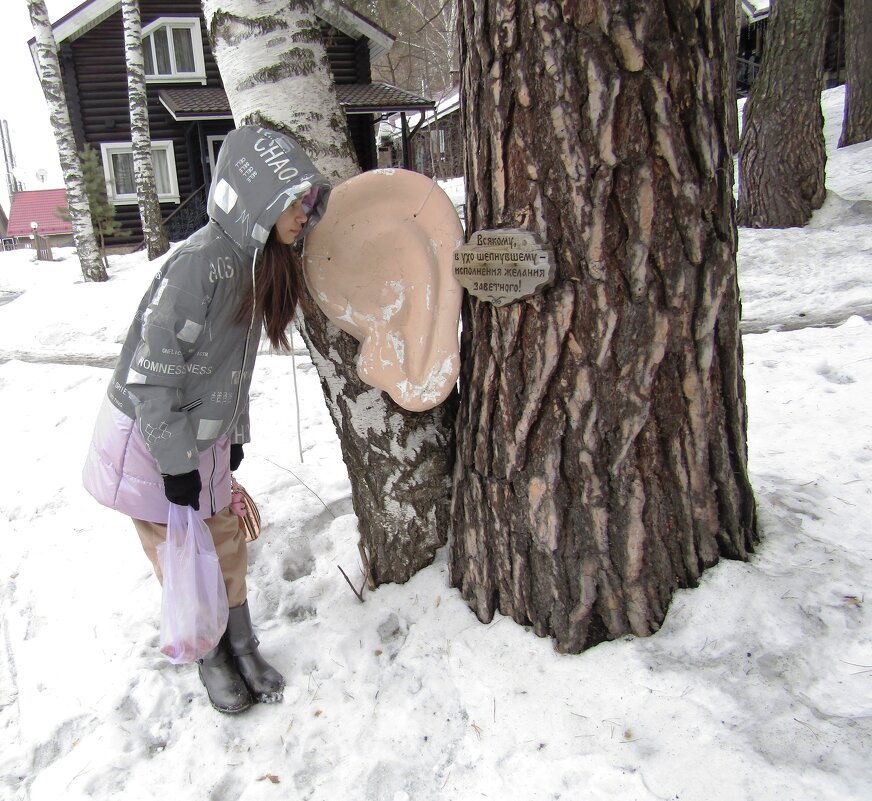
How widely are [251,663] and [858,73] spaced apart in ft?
38.6

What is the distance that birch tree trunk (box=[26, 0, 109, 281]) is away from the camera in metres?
10.9

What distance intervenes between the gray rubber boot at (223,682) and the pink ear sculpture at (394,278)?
1.01 m

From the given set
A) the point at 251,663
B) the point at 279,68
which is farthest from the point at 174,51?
the point at 251,663

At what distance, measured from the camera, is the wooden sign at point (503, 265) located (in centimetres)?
176

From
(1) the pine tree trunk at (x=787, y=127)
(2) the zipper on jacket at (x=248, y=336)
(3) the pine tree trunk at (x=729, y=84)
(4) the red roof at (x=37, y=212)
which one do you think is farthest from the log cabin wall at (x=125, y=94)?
(4) the red roof at (x=37, y=212)

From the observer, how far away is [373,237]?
6.66ft

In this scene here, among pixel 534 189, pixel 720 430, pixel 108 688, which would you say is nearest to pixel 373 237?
pixel 534 189

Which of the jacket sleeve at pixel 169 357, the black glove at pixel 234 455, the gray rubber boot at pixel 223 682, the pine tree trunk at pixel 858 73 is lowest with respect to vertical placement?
the gray rubber boot at pixel 223 682

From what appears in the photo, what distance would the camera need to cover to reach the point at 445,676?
2.03m

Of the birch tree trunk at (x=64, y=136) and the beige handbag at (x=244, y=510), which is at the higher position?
the birch tree trunk at (x=64, y=136)

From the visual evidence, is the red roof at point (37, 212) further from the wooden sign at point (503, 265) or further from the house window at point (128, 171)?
the wooden sign at point (503, 265)

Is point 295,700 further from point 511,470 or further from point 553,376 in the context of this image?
point 553,376

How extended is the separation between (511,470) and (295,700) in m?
1.01

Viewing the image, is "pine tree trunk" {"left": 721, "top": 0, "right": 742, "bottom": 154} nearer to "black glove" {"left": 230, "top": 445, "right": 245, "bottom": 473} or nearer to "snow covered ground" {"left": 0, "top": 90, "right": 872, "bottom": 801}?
"snow covered ground" {"left": 0, "top": 90, "right": 872, "bottom": 801}
